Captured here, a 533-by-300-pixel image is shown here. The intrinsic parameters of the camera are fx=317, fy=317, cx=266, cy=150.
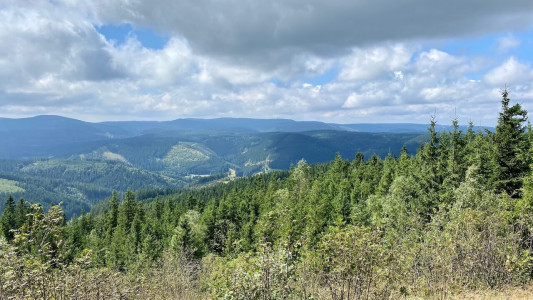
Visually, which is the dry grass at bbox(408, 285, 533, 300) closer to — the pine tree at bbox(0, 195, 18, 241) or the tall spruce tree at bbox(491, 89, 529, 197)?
the tall spruce tree at bbox(491, 89, 529, 197)

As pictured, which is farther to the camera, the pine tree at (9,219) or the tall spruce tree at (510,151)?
the pine tree at (9,219)

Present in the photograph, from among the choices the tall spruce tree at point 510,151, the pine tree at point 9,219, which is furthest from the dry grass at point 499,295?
Result: the pine tree at point 9,219

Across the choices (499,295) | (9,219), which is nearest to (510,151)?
(499,295)

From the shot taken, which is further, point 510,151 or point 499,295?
point 510,151

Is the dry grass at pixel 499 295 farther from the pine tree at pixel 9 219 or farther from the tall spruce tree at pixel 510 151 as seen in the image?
the pine tree at pixel 9 219

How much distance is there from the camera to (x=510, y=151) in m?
31.6

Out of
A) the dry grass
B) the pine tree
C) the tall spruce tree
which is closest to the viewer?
the dry grass

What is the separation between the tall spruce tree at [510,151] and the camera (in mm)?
31031

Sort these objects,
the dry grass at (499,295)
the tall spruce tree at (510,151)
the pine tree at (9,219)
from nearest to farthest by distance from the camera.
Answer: the dry grass at (499,295), the tall spruce tree at (510,151), the pine tree at (9,219)

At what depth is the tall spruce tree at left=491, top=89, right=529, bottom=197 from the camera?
3103cm

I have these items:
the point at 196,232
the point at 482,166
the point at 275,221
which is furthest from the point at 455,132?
the point at 196,232

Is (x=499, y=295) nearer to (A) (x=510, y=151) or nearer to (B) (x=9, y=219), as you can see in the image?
(A) (x=510, y=151)

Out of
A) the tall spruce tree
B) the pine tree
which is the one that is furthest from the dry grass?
the pine tree

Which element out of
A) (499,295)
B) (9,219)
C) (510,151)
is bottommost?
(9,219)
